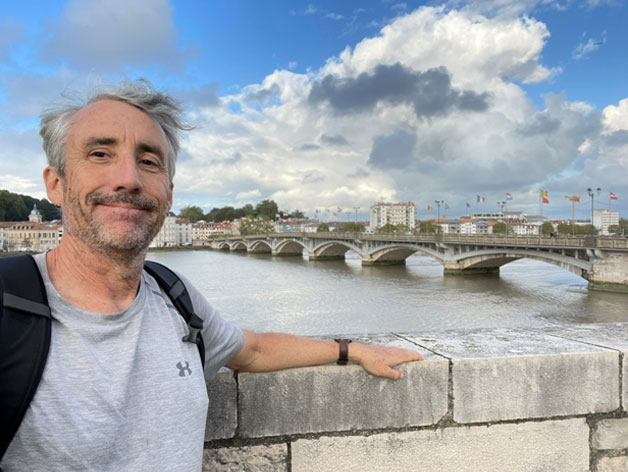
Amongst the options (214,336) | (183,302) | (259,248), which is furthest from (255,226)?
(183,302)

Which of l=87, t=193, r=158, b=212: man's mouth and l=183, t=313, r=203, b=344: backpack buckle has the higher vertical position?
l=87, t=193, r=158, b=212: man's mouth

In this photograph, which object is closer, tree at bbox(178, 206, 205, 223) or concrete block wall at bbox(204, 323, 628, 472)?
concrete block wall at bbox(204, 323, 628, 472)

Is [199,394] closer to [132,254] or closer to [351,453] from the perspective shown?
[132,254]

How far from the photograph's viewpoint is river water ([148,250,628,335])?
720 inches

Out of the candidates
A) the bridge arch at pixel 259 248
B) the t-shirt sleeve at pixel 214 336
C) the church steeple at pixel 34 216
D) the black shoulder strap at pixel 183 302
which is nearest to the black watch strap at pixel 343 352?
the t-shirt sleeve at pixel 214 336

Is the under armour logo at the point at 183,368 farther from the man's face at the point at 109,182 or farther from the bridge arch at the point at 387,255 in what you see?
the bridge arch at the point at 387,255

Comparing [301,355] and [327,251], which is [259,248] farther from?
[301,355]

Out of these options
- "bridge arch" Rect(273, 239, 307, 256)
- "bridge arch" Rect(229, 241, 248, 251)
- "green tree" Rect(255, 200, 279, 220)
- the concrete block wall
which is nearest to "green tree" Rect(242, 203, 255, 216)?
"green tree" Rect(255, 200, 279, 220)

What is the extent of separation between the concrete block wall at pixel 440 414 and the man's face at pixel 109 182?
0.74m

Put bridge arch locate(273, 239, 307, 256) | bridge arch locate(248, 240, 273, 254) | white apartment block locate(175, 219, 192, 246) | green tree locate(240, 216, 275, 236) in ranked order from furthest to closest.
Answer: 1. white apartment block locate(175, 219, 192, 246)
2. green tree locate(240, 216, 275, 236)
3. bridge arch locate(248, 240, 273, 254)
4. bridge arch locate(273, 239, 307, 256)

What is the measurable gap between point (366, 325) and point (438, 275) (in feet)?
59.4

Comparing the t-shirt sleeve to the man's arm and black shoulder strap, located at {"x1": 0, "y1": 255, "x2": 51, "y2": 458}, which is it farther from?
black shoulder strap, located at {"x1": 0, "y1": 255, "x2": 51, "y2": 458}

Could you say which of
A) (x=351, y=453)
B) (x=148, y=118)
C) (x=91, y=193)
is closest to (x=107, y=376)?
(x=91, y=193)

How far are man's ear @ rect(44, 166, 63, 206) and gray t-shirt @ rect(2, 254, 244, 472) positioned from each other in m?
0.21
